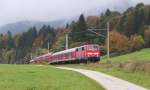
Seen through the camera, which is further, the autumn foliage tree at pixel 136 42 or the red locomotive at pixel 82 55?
the autumn foliage tree at pixel 136 42

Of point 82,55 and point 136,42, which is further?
point 136,42

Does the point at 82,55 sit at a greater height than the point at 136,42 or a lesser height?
lesser

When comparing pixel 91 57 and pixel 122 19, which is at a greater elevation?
pixel 122 19

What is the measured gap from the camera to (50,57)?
116250mm

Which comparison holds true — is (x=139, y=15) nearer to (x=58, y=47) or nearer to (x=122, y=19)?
(x=122, y=19)

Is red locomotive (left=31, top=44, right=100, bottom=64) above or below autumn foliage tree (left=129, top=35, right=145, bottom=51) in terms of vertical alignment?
below

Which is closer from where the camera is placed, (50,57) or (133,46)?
(50,57)

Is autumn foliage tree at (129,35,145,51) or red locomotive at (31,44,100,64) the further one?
autumn foliage tree at (129,35,145,51)

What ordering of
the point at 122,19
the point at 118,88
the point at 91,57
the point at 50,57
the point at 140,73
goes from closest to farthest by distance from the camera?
1. the point at 118,88
2. the point at 140,73
3. the point at 91,57
4. the point at 50,57
5. the point at 122,19

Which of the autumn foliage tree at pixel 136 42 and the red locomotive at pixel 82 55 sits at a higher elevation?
the autumn foliage tree at pixel 136 42

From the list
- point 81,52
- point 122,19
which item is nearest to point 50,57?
point 81,52

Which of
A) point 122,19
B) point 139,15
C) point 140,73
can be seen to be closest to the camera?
point 140,73

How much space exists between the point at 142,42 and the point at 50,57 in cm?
4411

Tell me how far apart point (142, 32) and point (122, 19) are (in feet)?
62.9
